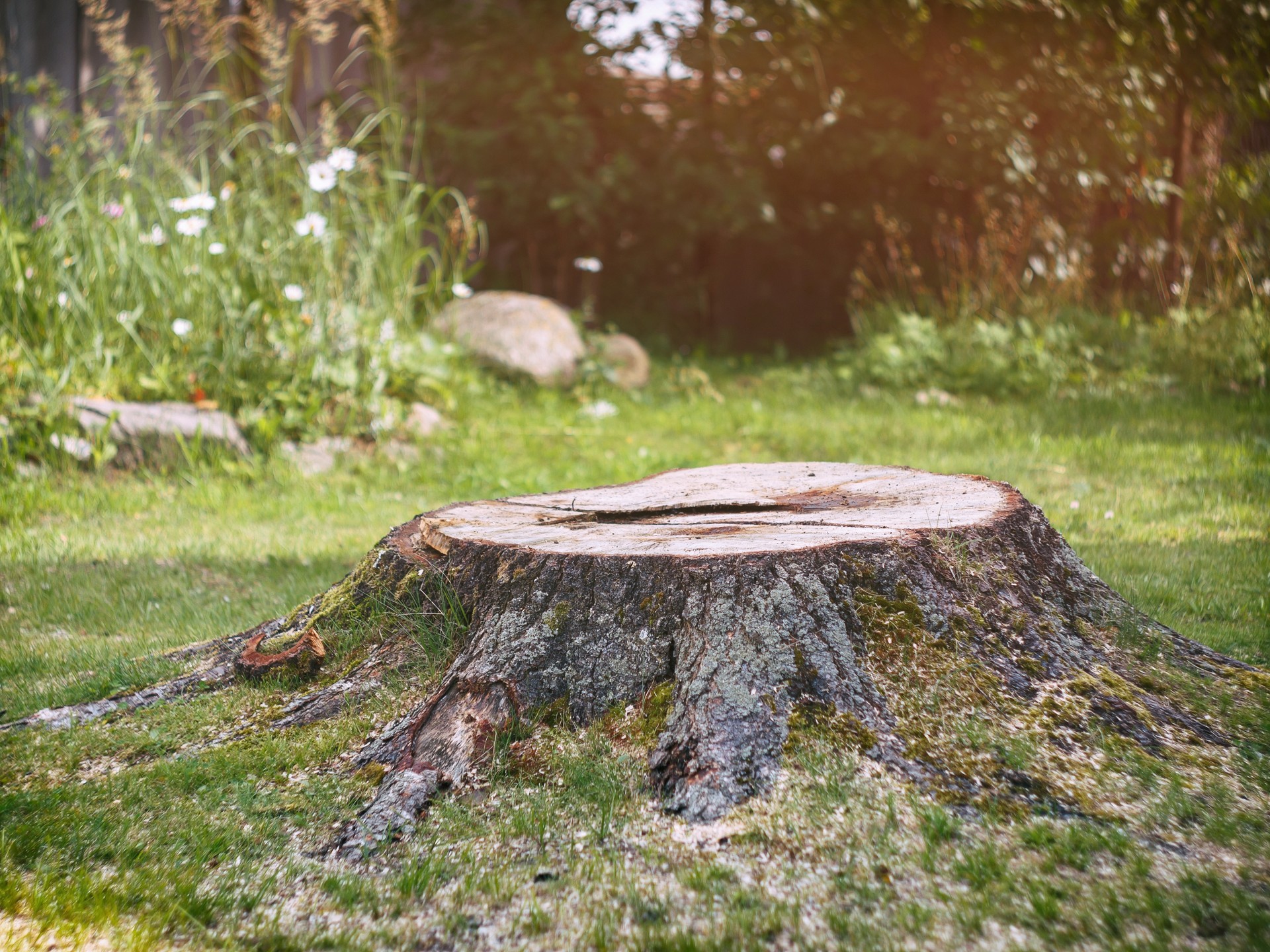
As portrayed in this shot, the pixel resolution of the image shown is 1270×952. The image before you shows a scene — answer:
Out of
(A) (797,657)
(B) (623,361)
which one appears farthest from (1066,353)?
(A) (797,657)

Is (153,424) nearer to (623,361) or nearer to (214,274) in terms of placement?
(214,274)

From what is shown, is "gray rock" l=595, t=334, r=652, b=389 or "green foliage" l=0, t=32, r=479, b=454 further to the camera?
"gray rock" l=595, t=334, r=652, b=389

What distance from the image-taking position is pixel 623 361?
8055 mm

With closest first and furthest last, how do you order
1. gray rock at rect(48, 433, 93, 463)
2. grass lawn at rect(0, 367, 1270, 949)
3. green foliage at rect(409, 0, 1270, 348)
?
1. grass lawn at rect(0, 367, 1270, 949)
2. gray rock at rect(48, 433, 93, 463)
3. green foliage at rect(409, 0, 1270, 348)

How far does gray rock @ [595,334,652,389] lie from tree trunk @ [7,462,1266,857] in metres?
5.49

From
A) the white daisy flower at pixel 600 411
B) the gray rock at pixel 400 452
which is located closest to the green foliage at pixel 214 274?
the gray rock at pixel 400 452

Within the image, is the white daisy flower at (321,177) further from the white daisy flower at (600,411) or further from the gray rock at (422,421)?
the white daisy flower at (600,411)

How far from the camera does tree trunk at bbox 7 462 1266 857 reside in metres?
1.92

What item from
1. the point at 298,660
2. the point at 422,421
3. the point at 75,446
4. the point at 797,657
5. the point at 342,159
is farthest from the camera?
the point at 422,421

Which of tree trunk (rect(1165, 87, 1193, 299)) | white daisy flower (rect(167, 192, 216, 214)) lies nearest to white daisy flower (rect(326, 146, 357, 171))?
white daisy flower (rect(167, 192, 216, 214))

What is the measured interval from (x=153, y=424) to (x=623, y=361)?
396 cm

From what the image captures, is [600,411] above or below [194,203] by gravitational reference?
below

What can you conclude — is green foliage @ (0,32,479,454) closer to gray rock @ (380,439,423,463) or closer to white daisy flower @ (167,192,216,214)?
white daisy flower @ (167,192,216,214)

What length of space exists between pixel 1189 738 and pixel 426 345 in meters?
4.78
